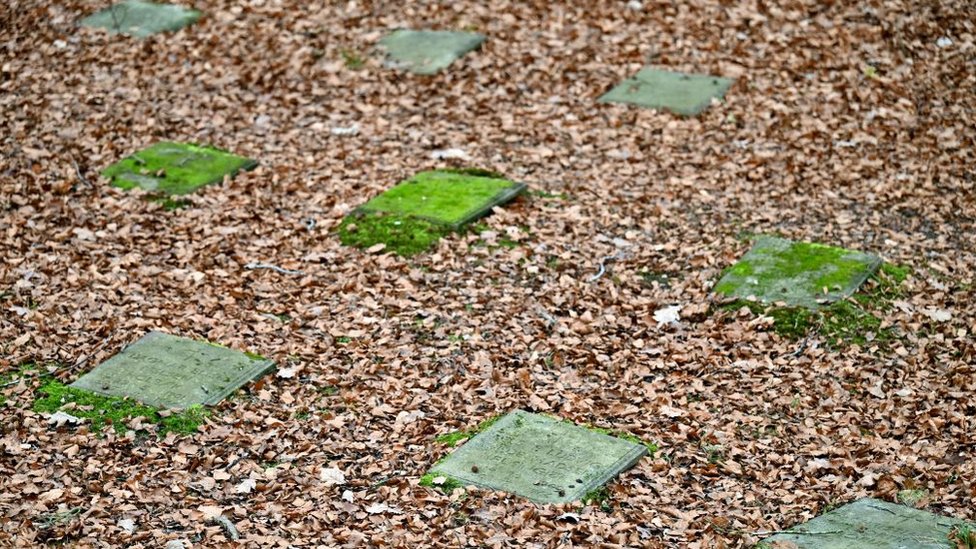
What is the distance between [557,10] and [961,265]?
5.32 meters

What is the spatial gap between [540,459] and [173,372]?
221 cm

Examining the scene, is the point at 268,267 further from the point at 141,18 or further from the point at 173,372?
the point at 141,18

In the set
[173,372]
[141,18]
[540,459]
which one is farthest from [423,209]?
[141,18]

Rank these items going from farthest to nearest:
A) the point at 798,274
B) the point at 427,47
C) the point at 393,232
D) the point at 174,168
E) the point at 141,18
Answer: the point at 141,18 → the point at 427,47 → the point at 174,168 → the point at 393,232 → the point at 798,274

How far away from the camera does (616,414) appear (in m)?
6.04

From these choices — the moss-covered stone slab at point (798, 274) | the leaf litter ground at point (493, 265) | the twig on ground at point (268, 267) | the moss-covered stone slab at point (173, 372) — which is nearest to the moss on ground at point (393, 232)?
the leaf litter ground at point (493, 265)

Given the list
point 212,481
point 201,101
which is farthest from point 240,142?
point 212,481

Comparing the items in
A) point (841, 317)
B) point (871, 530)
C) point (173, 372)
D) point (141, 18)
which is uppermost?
point (141, 18)

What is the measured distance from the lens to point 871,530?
4965mm

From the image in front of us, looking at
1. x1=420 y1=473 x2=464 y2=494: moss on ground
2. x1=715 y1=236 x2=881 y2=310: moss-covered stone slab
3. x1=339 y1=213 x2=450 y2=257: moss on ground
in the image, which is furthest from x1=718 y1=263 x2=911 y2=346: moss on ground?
x1=420 y1=473 x2=464 y2=494: moss on ground

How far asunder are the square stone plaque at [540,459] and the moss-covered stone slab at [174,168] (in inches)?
154

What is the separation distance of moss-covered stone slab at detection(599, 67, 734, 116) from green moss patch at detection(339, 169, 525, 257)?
1.85 metres

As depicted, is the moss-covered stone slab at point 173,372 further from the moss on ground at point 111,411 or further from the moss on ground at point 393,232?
the moss on ground at point 393,232

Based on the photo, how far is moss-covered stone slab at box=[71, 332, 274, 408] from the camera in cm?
612
